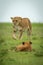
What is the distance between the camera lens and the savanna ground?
2.50m

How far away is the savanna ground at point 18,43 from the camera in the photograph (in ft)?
8.21

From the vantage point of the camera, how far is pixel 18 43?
2.56m

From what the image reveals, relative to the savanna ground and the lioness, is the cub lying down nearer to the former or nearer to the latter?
the savanna ground

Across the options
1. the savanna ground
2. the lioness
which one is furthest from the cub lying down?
the lioness

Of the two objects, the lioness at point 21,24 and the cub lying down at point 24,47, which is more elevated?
the lioness at point 21,24

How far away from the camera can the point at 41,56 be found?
2520 mm

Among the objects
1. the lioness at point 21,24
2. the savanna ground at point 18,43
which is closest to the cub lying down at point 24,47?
the savanna ground at point 18,43

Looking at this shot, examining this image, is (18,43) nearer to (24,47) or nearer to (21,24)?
(24,47)

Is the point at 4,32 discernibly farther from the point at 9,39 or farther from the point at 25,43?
the point at 25,43

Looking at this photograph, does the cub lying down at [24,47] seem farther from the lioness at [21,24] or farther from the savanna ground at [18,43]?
the lioness at [21,24]

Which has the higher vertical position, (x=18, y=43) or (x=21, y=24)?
(x=21, y=24)

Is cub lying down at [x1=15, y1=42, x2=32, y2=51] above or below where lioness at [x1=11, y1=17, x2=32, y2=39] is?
below

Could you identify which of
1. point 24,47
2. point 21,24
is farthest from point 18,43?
point 21,24

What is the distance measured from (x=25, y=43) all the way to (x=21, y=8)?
1.80 feet
